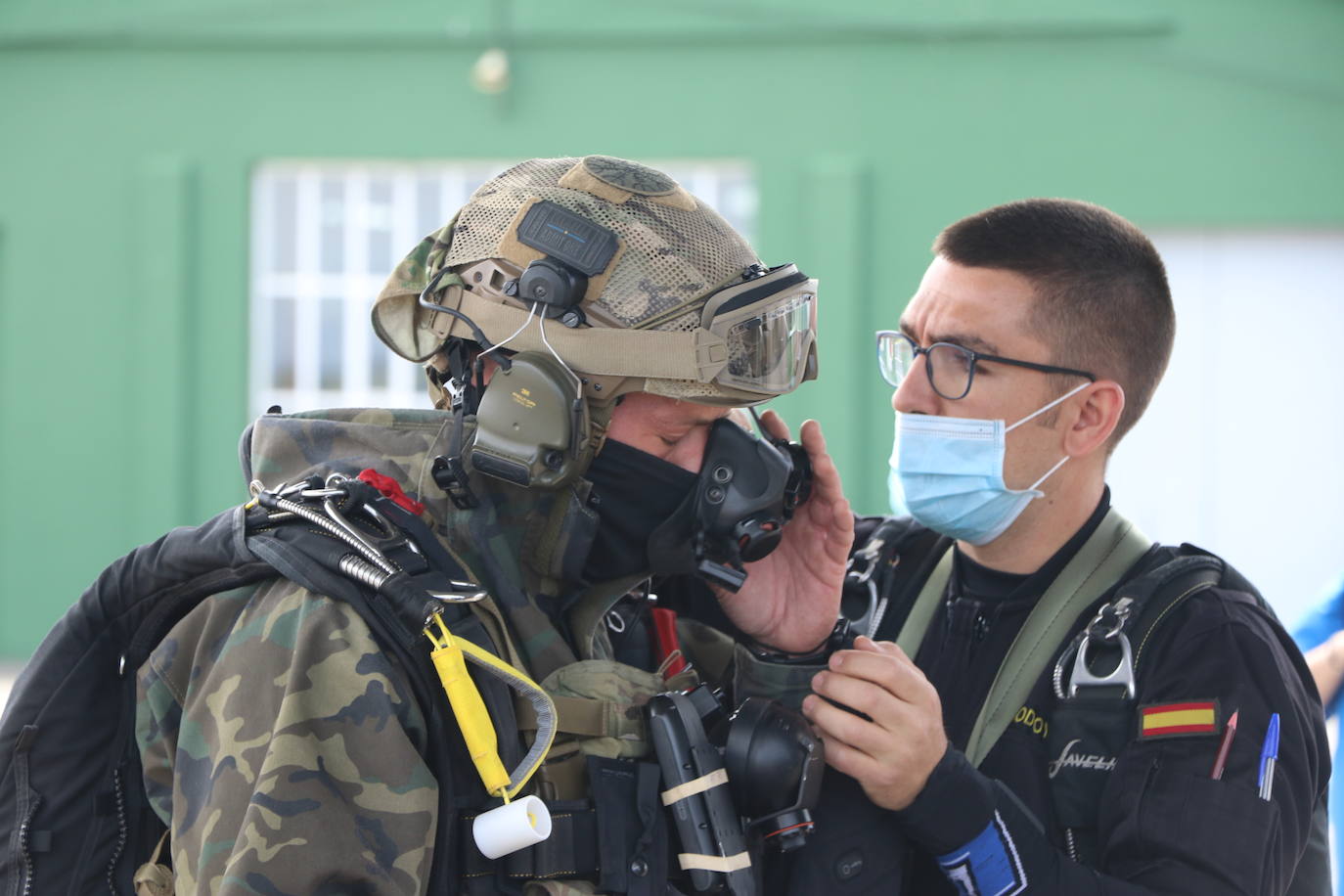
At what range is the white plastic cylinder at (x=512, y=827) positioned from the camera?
179 centimetres

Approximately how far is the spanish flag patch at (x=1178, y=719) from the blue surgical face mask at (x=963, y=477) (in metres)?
0.64

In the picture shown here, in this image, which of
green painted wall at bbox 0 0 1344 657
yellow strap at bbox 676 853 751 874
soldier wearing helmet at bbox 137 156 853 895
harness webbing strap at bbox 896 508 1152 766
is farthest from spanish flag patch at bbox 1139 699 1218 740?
green painted wall at bbox 0 0 1344 657

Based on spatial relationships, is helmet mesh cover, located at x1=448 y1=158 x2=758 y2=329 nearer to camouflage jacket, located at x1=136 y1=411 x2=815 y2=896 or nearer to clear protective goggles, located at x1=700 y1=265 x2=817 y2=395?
clear protective goggles, located at x1=700 y1=265 x2=817 y2=395

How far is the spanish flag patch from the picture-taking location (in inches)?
87.8

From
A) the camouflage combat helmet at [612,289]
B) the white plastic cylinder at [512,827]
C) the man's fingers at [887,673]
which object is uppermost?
the camouflage combat helmet at [612,289]

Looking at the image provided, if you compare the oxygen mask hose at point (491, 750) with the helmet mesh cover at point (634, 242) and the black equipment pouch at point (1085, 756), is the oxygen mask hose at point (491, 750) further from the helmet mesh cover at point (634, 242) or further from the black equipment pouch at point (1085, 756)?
the black equipment pouch at point (1085, 756)

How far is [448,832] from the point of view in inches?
73.2

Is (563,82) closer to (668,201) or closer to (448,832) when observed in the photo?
(668,201)

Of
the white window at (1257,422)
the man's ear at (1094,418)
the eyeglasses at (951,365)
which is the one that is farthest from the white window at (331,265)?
the man's ear at (1094,418)

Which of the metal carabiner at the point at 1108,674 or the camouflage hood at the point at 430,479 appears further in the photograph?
the metal carabiner at the point at 1108,674

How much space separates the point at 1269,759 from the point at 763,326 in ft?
3.73

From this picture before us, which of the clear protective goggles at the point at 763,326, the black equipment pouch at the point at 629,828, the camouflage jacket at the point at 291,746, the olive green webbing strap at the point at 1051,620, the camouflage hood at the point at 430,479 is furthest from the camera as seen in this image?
the olive green webbing strap at the point at 1051,620

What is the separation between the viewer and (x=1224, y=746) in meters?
2.21

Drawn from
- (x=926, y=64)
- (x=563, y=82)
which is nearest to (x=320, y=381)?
(x=563, y=82)
